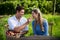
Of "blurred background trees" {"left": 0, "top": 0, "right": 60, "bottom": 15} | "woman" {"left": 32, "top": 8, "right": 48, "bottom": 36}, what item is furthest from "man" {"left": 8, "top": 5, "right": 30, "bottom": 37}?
"blurred background trees" {"left": 0, "top": 0, "right": 60, "bottom": 15}

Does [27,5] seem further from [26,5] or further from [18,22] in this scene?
[18,22]

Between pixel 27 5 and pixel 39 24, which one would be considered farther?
pixel 27 5

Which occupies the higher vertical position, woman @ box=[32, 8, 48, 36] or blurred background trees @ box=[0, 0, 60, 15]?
woman @ box=[32, 8, 48, 36]

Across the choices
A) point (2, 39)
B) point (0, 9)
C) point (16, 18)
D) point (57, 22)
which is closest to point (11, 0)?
point (0, 9)

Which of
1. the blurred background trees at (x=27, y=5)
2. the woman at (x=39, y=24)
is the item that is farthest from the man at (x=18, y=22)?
the blurred background trees at (x=27, y=5)

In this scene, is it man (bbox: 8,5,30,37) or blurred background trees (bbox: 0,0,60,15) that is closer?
Result: man (bbox: 8,5,30,37)

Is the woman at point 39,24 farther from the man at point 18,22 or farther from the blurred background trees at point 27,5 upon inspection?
the blurred background trees at point 27,5

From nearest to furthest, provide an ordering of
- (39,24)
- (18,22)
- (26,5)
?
(39,24)
(18,22)
(26,5)

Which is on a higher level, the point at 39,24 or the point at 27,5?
the point at 39,24

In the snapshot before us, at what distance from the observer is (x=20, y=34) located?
3.88 metres

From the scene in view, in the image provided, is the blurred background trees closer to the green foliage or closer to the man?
the green foliage

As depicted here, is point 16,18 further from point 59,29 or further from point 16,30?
point 59,29

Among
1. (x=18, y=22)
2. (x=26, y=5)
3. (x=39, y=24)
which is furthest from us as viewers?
(x=26, y=5)

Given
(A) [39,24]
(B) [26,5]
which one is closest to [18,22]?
(A) [39,24]
